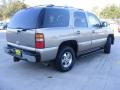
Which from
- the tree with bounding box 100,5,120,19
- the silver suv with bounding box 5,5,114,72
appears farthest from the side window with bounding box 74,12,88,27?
the tree with bounding box 100,5,120,19

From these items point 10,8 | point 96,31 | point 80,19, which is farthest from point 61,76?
point 10,8

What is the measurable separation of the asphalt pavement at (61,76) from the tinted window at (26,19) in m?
1.36

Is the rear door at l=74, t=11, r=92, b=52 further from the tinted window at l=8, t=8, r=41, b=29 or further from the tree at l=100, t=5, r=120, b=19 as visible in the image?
the tree at l=100, t=5, r=120, b=19

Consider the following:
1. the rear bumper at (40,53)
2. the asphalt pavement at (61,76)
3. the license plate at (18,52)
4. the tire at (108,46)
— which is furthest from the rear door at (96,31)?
the license plate at (18,52)

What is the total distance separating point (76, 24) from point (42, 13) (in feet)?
4.52

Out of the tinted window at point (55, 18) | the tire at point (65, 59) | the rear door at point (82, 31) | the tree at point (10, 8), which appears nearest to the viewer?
the tinted window at point (55, 18)

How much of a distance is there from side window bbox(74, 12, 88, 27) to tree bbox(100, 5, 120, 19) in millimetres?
51104

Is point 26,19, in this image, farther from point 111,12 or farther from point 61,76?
point 111,12

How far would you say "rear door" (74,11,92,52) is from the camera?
6.55 m

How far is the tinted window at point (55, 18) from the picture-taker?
564 centimetres

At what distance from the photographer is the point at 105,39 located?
848 centimetres

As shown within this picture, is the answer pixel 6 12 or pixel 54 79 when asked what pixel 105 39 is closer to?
pixel 54 79

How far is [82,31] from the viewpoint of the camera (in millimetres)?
6676

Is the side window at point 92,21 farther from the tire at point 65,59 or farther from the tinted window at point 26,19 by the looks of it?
the tinted window at point 26,19
